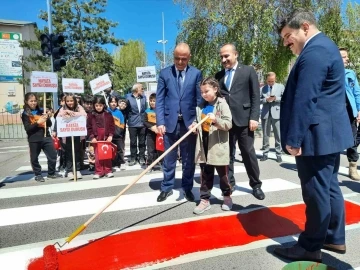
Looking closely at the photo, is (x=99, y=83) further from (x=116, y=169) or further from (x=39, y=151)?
(x=39, y=151)

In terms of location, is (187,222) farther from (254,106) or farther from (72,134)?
(72,134)

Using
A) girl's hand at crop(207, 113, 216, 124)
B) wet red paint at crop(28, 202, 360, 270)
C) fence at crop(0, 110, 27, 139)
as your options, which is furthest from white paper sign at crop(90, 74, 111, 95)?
fence at crop(0, 110, 27, 139)

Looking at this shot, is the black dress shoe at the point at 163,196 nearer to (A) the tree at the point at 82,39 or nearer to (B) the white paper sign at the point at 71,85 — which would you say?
(B) the white paper sign at the point at 71,85

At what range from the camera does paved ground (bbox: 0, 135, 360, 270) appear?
8.87ft

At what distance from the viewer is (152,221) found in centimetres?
362

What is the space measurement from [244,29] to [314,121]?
1124 cm

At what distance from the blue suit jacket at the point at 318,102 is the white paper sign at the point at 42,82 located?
16.3 ft

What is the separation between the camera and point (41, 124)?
5668 mm

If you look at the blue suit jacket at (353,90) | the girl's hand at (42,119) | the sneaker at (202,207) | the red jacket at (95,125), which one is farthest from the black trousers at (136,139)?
the blue suit jacket at (353,90)

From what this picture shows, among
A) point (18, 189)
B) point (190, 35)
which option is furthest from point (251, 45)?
point (18, 189)

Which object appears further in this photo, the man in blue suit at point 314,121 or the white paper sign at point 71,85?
the white paper sign at point 71,85

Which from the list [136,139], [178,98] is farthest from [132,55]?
[178,98]

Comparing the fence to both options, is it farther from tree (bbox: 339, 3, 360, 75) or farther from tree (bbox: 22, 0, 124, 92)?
tree (bbox: 339, 3, 360, 75)

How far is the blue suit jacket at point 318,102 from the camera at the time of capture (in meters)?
2.28
